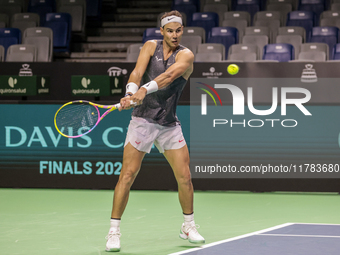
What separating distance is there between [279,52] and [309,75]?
2243mm

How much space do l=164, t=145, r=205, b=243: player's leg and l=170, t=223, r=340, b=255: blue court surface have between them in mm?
162

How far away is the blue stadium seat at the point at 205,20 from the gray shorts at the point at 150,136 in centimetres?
787

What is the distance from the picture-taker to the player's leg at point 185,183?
4391 millimetres

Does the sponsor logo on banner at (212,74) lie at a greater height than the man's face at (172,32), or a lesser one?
lesser

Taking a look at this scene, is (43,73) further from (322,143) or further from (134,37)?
(322,143)

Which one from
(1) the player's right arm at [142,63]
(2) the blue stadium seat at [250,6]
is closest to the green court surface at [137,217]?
(1) the player's right arm at [142,63]

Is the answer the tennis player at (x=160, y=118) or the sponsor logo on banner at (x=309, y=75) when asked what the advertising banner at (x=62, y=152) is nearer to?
the sponsor logo on banner at (x=309, y=75)

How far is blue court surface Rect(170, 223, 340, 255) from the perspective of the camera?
411 centimetres

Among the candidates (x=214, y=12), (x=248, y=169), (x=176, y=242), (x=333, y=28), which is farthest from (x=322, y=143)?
(x=214, y=12)

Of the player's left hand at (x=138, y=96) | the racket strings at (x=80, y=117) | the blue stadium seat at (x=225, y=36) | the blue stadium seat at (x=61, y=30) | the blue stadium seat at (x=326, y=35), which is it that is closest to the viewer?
the player's left hand at (x=138, y=96)

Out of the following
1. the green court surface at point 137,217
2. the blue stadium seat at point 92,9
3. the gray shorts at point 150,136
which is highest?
the blue stadium seat at point 92,9

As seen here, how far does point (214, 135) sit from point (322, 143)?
148cm

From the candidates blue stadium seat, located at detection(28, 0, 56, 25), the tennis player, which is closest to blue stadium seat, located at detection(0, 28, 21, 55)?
blue stadium seat, located at detection(28, 0, 56, 25)

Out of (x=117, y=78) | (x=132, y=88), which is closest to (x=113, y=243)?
(x=132, y=88)
